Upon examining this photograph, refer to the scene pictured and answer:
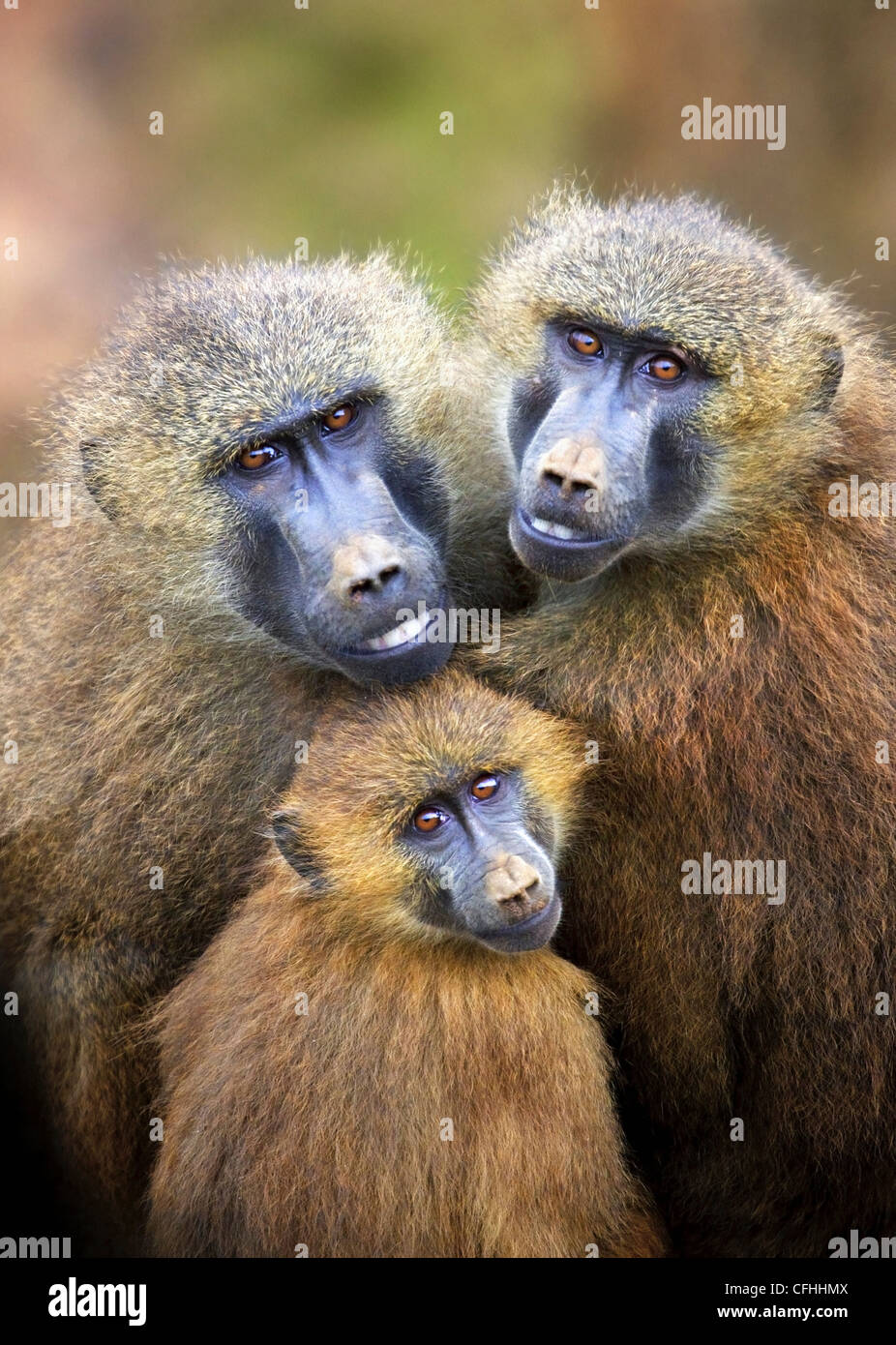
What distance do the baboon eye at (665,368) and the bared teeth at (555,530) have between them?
0.62 m

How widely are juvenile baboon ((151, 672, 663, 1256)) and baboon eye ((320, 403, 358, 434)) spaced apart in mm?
985

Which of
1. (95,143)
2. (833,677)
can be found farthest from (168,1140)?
(95,143)

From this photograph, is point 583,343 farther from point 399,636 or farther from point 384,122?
point 384,122

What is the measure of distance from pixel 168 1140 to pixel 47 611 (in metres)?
1.91

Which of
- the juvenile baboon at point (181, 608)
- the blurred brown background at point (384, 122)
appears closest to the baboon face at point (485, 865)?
the juvenile baboon at point (181, 608)

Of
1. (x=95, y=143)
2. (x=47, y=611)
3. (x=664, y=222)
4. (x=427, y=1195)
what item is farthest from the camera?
(x=95, y=143)

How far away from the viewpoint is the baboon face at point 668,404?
452 centimetres

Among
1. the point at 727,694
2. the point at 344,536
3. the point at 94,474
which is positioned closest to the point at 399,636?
the point at 344,536

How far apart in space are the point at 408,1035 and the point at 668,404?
2.06 meters

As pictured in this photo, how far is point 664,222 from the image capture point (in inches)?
199

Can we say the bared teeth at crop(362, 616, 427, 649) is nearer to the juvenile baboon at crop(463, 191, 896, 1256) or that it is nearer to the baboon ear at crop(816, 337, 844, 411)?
the juvenile baboon at crop(463, 191, 896, 1256)

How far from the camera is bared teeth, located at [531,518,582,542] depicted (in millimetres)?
4477

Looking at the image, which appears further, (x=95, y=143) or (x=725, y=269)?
(x=95, y=143)

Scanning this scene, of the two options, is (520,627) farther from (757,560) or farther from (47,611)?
(47,611)
